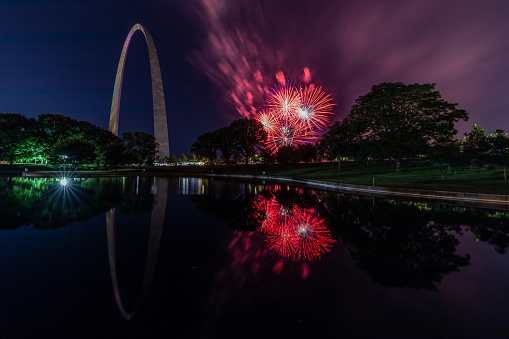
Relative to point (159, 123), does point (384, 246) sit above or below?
below

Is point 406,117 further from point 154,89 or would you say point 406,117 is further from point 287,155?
point 154,89

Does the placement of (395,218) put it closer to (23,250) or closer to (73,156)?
(23,250)

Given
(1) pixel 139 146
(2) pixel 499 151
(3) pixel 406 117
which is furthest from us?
(1) pixel 139 146

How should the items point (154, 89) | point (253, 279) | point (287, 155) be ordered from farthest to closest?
point (154, 89)
point (287, 155)
point (253, 279)

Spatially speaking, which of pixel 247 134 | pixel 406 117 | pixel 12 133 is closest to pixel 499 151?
pixel 406 117

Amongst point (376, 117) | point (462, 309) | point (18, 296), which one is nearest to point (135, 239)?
point (18, 296)

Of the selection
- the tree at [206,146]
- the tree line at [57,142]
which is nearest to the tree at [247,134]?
the tree at [206,146]

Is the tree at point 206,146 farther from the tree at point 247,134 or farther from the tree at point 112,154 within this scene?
the tree at point 112,154
